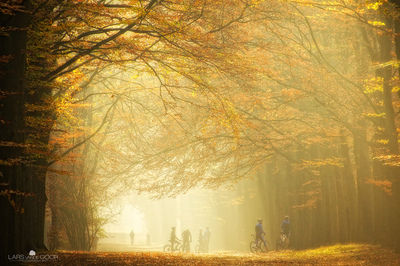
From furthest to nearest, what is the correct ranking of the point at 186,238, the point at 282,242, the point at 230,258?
the point at 186,238
the point at 282,242
the point at 230,258

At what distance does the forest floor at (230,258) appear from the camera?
484 inches

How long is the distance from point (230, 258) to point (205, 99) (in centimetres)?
795

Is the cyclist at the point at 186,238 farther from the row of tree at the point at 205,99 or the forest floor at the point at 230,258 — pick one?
the forest floor at the point at 230,258

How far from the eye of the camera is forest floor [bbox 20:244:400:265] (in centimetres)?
1230

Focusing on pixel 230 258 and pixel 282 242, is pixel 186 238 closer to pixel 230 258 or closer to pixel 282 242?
pixel 282 242

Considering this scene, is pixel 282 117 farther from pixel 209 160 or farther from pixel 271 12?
pixel 271 12

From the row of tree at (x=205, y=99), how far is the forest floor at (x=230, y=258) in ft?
3.08

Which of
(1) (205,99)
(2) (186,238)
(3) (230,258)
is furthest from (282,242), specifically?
(3) (230,258)

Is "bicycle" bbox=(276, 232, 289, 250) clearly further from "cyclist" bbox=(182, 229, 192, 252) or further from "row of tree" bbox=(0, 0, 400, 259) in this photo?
"cyclist" bbox=(182, 229, 192, 252)

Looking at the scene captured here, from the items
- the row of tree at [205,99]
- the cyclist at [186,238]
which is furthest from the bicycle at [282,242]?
the cyclist at [186,238]

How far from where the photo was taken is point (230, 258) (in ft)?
53.6

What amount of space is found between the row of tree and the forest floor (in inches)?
36.9

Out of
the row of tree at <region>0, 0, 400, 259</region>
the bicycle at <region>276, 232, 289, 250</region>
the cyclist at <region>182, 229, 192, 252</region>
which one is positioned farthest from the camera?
the cyclist at <region>182, 229, 192, 252</region>

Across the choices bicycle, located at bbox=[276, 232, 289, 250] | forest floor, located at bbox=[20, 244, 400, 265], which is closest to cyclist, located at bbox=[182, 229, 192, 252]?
bicycle, located at bbox=[276, 232, 289, 250]
